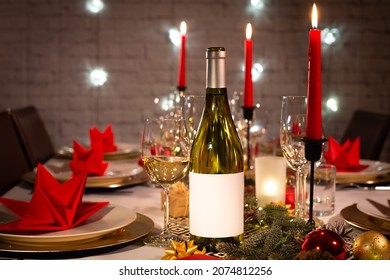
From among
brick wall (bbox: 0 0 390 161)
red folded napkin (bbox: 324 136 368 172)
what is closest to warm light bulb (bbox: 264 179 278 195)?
red folded napkin (bbox: 324 136 368 172)

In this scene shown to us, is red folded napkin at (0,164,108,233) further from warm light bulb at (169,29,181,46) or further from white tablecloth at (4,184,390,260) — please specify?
warm light bulb at (169,29,181,46)

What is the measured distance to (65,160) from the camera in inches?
94.7

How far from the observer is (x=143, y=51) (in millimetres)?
4090

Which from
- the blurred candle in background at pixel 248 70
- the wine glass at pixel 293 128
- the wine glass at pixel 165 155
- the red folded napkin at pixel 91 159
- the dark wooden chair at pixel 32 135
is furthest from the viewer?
the dark wooden chair at pixel 32 135

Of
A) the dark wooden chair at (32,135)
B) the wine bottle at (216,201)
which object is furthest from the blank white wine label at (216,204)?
the dark wooden chair at (32,135)

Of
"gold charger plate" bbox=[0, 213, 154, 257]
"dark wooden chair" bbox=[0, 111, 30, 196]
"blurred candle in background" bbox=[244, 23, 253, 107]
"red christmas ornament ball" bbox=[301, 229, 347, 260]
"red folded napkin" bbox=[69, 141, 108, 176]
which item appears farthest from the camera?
"dark wooden chair" bbox=[0, 111, 30, 196]

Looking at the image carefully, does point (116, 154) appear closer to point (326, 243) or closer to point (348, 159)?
point (348, 159)

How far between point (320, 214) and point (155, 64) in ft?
8.91

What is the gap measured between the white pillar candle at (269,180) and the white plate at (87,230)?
336 mm

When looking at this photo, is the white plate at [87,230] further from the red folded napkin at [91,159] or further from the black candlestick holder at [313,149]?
the red folded napkin at [91,159]

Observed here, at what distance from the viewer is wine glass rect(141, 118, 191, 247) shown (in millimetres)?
1252

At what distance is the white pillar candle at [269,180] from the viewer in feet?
5.09

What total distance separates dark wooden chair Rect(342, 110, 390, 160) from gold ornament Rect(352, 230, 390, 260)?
1.74 metres
